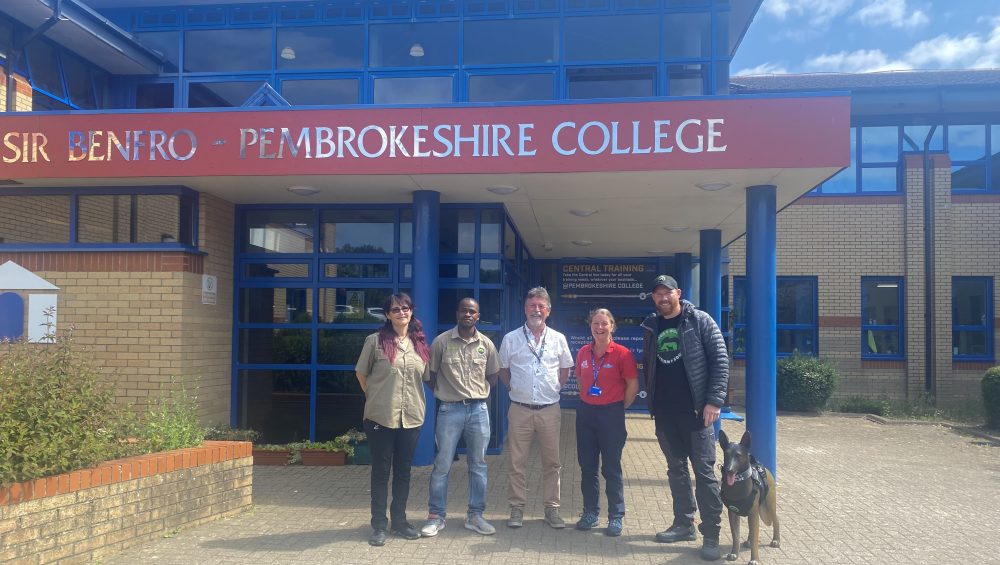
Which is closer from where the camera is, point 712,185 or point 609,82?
point 712,185

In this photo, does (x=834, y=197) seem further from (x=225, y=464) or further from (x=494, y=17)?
(x=225, y=464)

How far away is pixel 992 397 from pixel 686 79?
7.16m

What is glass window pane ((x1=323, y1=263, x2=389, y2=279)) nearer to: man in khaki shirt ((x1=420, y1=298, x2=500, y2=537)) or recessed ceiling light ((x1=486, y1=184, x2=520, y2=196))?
recessed ceiling light ((x1=486, y1=184, x2=520, y2=196))

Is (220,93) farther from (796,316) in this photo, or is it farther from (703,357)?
(796,316)

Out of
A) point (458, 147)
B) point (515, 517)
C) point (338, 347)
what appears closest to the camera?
point (515, 517)

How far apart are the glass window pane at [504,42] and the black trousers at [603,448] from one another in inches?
248

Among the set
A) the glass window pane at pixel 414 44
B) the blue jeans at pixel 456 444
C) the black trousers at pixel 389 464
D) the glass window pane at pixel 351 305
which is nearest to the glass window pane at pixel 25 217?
the glass window pane at pixel 351 305

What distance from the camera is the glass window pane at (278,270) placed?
8.62m

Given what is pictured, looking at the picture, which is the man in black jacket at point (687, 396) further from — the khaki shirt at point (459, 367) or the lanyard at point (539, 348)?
the khaki shirt at point (459, 367)

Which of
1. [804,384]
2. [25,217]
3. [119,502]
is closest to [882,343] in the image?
[804,384]

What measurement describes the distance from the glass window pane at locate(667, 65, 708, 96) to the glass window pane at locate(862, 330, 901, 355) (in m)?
8.33

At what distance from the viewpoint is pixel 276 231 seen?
8.67 metres

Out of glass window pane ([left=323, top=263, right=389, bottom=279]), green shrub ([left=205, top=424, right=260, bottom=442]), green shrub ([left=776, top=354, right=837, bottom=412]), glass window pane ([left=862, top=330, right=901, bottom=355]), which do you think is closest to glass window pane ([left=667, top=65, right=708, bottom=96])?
glass window pane ([left=323, top=263, right=389, bottom=279])

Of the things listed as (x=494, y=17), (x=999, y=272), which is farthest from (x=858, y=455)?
(x=999, y=272)
